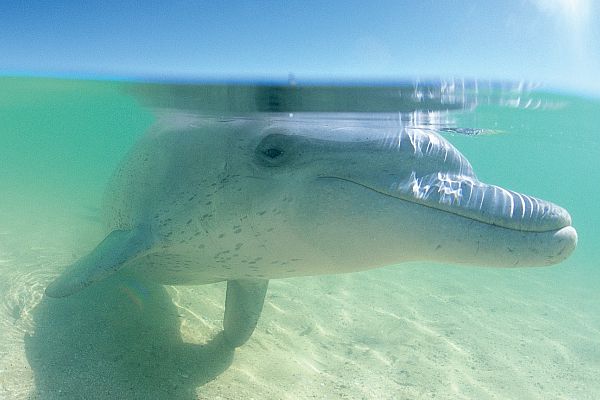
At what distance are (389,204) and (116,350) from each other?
351 centimetres

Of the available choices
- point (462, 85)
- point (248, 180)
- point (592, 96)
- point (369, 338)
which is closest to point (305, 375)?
point (369, 338)

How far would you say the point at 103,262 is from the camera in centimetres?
447

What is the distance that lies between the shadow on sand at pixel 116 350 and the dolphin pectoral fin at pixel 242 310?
21 centimetres

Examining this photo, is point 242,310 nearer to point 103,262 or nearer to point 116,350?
point 116,350

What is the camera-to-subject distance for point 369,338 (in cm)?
735

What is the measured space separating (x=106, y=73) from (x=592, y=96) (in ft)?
44.2

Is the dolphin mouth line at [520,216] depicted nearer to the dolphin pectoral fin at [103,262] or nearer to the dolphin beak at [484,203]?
the dolphin beak at [484,203]

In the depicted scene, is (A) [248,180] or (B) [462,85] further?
(B) [462,85]

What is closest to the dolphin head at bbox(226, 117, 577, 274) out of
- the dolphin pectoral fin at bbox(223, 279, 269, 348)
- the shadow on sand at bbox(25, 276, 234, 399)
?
the dolphin pectoral fin at bbox(223, 279, 269, 348)

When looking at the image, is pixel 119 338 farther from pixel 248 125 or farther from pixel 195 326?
pixel 248 125

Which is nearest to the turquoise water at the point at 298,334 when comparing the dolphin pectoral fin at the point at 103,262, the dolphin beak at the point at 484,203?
the dolphin pectoral fin at the point at 103,262

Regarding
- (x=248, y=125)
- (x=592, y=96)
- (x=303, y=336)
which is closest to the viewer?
(x=248, y=125)

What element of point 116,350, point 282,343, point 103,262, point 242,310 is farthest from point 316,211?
point 282,343

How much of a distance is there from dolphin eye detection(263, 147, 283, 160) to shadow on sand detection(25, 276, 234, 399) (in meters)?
2.58
